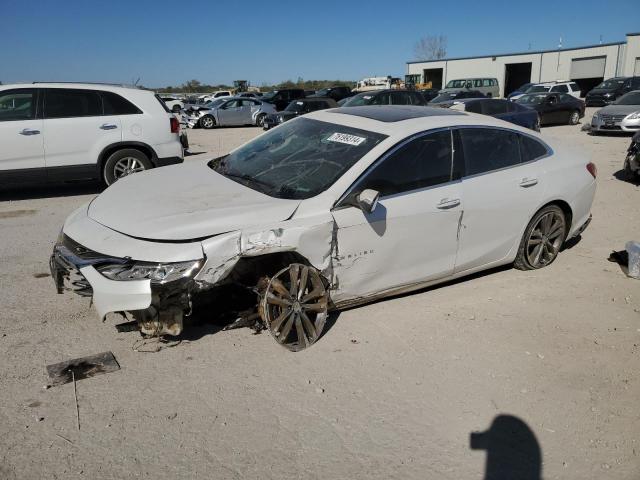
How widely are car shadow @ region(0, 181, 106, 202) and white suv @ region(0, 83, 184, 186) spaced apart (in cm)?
73

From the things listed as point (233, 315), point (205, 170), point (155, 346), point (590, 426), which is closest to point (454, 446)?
point (590, 426)

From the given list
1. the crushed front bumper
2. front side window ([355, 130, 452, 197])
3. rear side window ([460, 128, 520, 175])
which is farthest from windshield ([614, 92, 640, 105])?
the crushed front bumper

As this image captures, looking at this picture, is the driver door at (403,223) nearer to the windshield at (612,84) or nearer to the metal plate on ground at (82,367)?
the metal plate on ground at (82,367)

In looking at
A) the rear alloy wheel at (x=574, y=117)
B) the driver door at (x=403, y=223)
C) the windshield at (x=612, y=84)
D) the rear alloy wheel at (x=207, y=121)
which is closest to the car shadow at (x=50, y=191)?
the driver door at (x=403, y=223)

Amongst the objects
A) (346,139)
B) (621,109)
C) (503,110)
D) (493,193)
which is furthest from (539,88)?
(346,139)

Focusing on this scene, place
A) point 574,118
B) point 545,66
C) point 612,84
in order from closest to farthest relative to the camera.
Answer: point 574,118 → point 612,84 → point 545,66

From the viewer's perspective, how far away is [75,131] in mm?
8195

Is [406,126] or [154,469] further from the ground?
[406,126]

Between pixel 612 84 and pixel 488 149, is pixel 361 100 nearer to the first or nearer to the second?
pixel 488 149

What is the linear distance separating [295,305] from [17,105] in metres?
6.51

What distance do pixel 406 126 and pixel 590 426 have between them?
2507 millimetres

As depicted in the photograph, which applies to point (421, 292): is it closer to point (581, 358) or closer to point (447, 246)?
point (447, 246)

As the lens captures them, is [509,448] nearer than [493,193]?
Yes

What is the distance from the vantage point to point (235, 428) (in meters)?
3.02
